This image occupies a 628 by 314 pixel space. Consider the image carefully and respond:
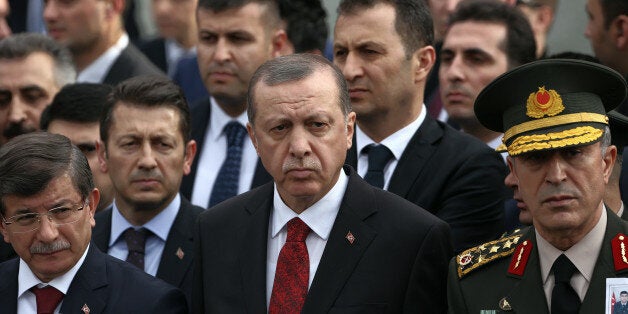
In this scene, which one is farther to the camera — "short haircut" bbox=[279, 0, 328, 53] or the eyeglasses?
"short haircut" bbox=[279, 0, 328, 53]

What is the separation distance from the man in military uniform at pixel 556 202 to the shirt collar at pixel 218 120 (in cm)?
271

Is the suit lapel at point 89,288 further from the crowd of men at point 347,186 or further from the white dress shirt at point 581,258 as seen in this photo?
the white dress shirt at point 581,258

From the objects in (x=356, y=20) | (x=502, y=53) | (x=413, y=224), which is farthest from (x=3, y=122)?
(x=413, y=224)

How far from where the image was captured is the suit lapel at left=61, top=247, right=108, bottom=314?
545 cm

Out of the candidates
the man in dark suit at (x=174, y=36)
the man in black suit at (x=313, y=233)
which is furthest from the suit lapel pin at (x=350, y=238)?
the man in dark suit at (x=174, y=36)

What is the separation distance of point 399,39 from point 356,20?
0.25 m

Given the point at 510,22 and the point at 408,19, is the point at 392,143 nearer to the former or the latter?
the point at 408,19

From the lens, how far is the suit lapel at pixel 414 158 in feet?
20.2

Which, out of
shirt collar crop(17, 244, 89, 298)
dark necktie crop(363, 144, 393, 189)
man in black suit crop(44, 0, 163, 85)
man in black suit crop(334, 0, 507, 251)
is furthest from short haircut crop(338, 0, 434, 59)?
man in black suit crop(44, 0, 163, 85)

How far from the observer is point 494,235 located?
20.0ft

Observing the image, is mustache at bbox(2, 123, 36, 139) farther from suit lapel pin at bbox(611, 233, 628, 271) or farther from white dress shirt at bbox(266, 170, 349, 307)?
suit lapel pin at bbox(611, 233, 628, 271)

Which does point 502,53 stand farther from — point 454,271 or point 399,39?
point 454,271

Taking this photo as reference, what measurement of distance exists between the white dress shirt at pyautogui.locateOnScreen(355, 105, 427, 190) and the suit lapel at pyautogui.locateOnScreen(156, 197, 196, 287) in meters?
0.90

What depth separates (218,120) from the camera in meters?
7.59
